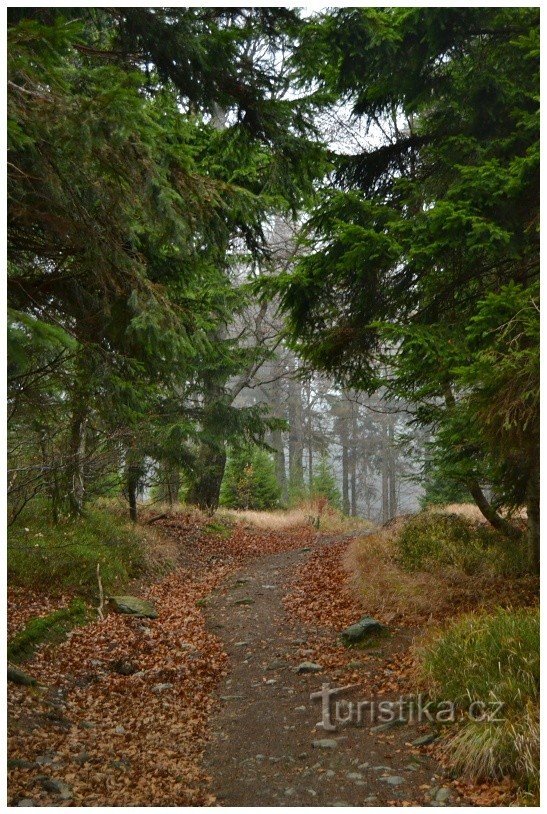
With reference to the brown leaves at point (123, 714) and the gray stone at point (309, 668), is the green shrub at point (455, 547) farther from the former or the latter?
the brown leaves at point (123, 714)

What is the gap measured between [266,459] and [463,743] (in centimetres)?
1791

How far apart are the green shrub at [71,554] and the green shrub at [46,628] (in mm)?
606

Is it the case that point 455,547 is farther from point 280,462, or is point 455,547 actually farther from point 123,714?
point 280,462

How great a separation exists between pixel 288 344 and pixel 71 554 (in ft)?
14.5

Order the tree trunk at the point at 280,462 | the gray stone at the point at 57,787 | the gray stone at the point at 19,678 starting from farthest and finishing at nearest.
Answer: the tree trunk at the point at 280,462
the gray stone at the point at 19,678
the gray stone at the point at 57,787

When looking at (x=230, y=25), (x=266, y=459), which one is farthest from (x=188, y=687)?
(x=266, y=459)

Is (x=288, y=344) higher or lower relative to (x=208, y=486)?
higher

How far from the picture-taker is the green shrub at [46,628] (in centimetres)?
605

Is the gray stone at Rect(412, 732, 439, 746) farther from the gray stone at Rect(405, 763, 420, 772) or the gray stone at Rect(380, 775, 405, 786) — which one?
the gray stone at Rect(380, 775, 405, 786)

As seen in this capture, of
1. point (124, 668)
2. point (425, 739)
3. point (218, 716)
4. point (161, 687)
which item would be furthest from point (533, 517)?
point (124, 668)

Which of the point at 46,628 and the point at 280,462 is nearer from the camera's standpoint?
the point at 46,628

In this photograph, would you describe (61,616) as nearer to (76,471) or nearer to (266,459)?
(76,471)

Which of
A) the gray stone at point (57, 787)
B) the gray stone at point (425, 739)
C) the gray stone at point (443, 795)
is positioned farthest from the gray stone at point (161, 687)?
the gray stone at point (443, 795)

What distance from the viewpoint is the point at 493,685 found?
4.26m
